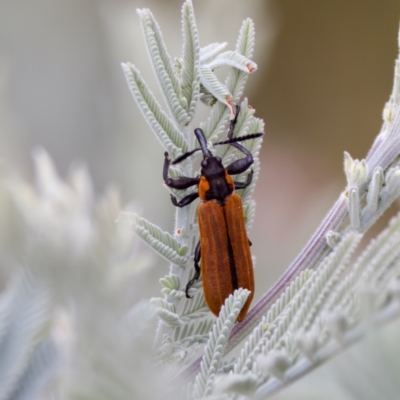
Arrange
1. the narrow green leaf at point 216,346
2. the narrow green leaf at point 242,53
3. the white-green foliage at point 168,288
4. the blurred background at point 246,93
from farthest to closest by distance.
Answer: the blurred background at point 246,93 → the narrow green leaf at point 242,53 → the narrow green leaf at point 216,346 → the white-green foliage at point 168,288

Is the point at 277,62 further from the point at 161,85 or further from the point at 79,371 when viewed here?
the point at 79,371

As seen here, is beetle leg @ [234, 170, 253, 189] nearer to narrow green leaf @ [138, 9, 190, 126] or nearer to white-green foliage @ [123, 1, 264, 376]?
white-green foliage @ [123, 1, 264, 376]

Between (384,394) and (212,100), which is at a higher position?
(212,100)

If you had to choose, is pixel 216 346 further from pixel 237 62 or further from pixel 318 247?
pixel 237 62

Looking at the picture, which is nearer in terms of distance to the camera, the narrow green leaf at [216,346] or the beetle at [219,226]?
the narrow green leaf at [216,346]

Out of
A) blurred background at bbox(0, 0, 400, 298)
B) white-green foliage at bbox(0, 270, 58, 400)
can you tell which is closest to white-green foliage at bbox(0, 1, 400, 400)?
white-green foliage at bbox(0, 270, 58, 400)

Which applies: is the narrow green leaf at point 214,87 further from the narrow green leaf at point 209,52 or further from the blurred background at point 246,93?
the blurred background at point 246,93

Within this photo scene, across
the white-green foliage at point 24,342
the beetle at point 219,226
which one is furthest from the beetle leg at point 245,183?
the white-green foliage at point 24,342

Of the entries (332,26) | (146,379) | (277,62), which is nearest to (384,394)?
(146,379)
